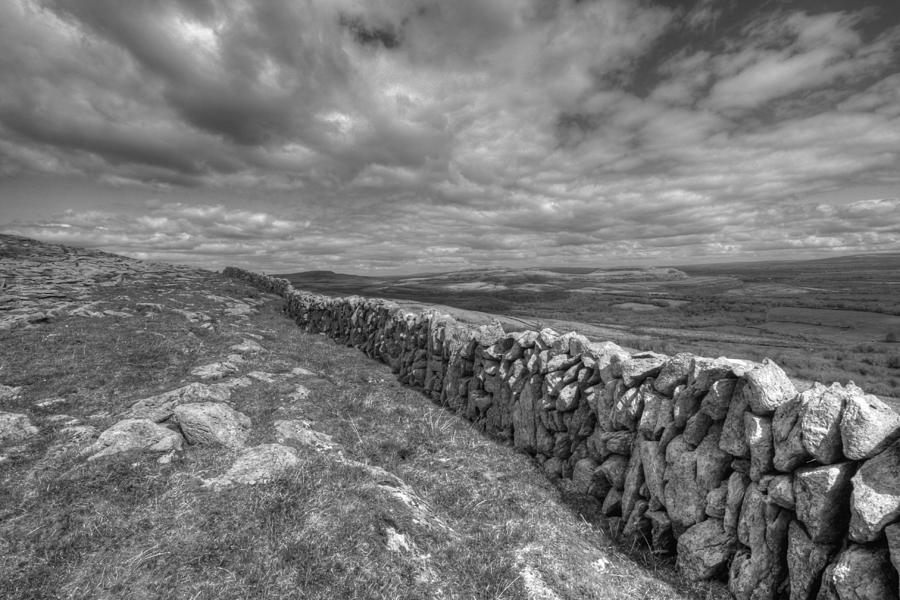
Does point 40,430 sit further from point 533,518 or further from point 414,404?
point 533,518

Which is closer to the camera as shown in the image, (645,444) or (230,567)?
(230,567)

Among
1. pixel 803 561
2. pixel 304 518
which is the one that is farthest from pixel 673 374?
pixel 304 518

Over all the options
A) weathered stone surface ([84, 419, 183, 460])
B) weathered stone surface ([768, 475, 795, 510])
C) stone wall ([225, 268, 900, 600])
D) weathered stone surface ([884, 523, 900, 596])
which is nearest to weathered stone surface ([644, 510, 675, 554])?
stone wall ([225, 268, 900, 600])

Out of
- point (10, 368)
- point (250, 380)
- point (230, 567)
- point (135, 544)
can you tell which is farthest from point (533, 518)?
point (10, 368)

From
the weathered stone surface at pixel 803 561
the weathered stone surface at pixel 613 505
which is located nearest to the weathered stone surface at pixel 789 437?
the weathered stone surface at pixel 803 561

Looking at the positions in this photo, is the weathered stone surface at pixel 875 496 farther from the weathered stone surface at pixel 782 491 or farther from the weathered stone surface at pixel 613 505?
the weathered stone surface at pixel 613 505

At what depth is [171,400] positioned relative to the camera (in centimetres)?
986

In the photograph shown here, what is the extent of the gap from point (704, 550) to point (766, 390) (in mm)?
2360

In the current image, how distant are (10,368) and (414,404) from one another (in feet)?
40.2

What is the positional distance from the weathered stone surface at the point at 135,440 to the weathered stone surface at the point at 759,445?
9.32 metres

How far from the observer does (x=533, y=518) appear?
691cm

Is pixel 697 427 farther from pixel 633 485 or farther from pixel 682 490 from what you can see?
pixel 633 485

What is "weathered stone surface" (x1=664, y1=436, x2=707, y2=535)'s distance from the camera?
5.91 meters

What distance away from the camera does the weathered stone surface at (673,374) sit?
6535 millimetres
